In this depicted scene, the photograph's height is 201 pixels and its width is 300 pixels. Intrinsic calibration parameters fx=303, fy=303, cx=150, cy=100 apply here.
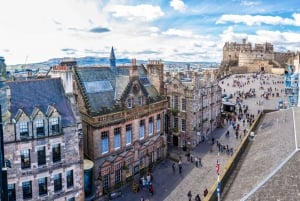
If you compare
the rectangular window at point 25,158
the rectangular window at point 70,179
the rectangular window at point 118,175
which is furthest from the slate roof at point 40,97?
the rectangular window at point 118,175

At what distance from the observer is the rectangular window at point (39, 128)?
24.4 m

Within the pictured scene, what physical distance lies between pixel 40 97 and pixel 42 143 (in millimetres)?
4164

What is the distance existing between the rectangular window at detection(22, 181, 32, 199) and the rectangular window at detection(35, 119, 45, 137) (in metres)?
3.88

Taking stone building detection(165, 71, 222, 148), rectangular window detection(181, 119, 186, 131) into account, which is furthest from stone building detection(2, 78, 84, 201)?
rectangular window detection(181, 119, 186, 131)

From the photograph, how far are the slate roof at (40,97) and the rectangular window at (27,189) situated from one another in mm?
5384

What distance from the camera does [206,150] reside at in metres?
44.3

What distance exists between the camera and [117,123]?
32.5m

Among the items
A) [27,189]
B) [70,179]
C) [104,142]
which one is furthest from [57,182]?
[104,142]

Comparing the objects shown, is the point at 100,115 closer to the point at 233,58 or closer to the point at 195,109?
the point at 195,109

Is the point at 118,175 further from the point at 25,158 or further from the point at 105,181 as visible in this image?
the point at 25,158

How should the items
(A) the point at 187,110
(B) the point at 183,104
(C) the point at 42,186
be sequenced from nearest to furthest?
(C) the point at 42,186, (A) the point at 187,110, (B) the point at 183,104

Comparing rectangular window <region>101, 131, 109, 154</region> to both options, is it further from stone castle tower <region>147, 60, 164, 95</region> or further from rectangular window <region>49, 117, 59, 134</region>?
stone castle tower <region>147, 60, 164, 95</region>

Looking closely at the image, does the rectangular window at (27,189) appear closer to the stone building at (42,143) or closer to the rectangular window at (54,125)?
the stone building at (42,143)

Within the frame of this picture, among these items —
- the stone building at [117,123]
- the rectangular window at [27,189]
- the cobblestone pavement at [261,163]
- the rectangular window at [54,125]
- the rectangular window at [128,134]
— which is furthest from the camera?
the rectangular window at [128,134]
